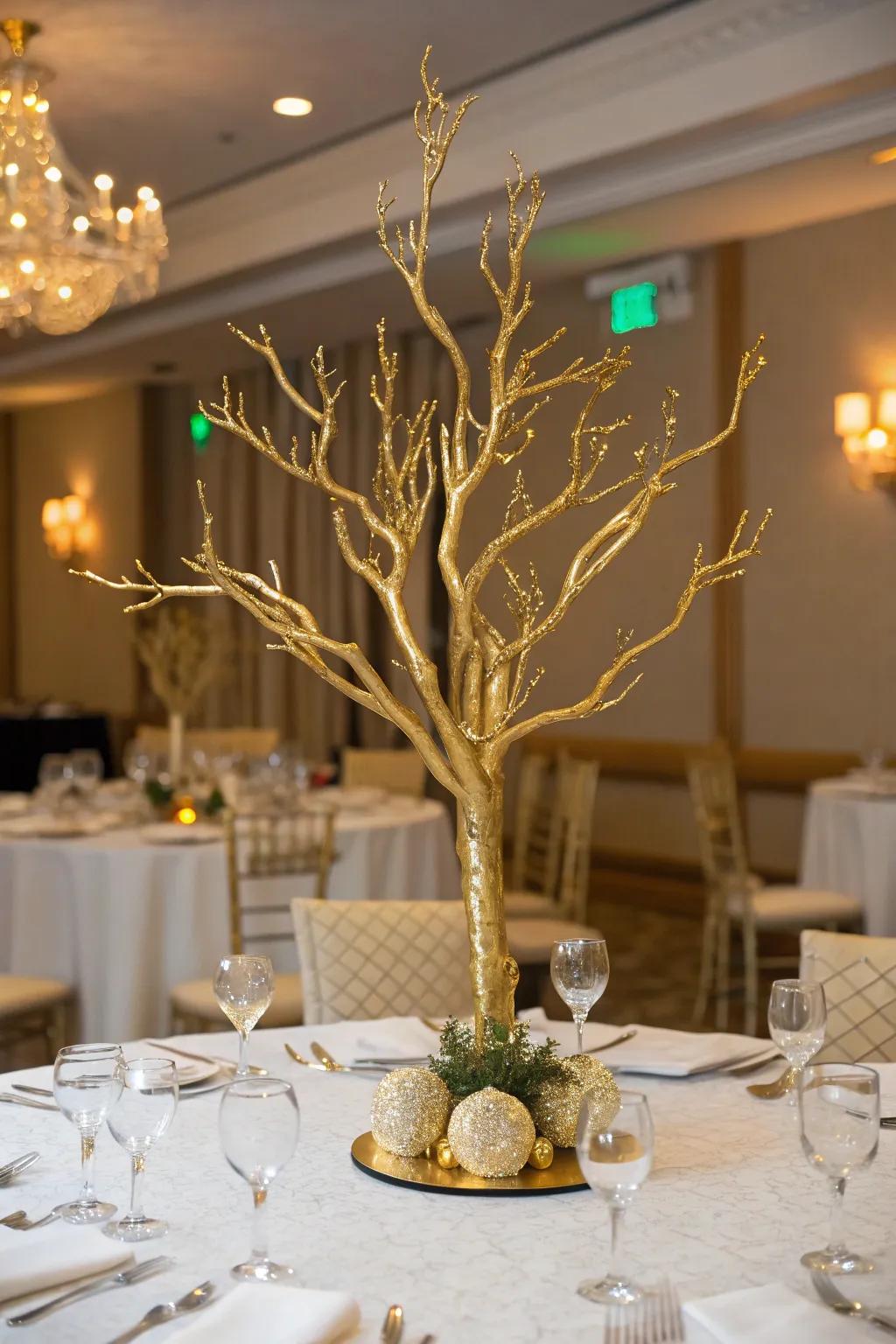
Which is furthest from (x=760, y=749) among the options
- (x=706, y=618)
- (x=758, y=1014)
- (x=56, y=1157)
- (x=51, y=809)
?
(x=56, y=1157)

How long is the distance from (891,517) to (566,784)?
231cm

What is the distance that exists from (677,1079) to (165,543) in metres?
10.2

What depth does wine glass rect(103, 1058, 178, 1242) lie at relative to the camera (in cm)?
153

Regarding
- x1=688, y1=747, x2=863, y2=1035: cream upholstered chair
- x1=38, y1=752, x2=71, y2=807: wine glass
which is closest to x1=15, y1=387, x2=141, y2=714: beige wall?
x1=38, y1=752, x2=71, y2=807: wine glass

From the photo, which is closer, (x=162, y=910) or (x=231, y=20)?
(x=162, y=910)

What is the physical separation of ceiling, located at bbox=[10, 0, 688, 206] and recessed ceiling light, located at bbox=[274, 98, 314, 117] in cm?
4

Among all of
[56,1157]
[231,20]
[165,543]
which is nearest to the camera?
[56,1157]

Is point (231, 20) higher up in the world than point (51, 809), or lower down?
higher up

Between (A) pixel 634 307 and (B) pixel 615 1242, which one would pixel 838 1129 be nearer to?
(B) pixel 615 1242

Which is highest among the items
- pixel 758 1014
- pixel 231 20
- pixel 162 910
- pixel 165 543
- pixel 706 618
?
pixel 231 20

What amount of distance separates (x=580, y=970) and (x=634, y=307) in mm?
6368

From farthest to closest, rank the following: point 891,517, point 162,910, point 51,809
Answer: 1. point 891,517
2. point 51,809
3. point 162,910

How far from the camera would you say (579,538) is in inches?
325

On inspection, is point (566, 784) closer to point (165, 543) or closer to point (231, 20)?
point (231, 20)
